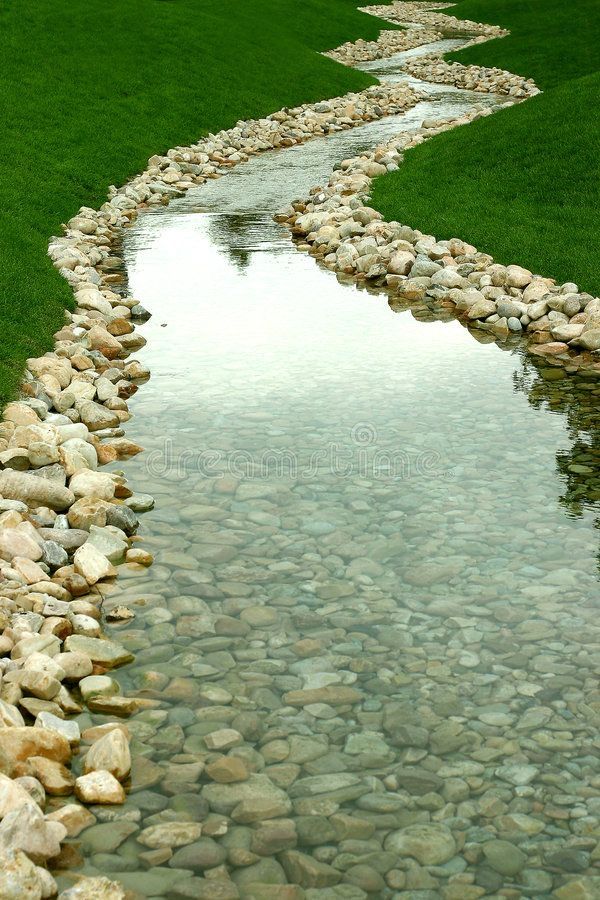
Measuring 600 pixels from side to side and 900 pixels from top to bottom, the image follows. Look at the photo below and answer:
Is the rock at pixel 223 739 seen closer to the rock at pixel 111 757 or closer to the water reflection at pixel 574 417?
the rock at pixel 111 757

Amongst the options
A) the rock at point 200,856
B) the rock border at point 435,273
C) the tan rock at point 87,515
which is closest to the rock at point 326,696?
the rock at point 200,856

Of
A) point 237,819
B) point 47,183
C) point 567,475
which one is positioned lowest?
point 237,819

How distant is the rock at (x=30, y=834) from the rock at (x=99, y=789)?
0.47 meters

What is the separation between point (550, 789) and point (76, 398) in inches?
344

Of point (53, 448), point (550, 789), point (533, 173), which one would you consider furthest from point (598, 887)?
point (533, 173)

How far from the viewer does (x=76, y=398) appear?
13.4 meters

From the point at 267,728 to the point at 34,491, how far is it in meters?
4.43

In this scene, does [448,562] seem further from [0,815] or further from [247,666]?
[0,815]

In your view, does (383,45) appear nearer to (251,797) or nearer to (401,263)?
(401,263)

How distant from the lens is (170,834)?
628 cm

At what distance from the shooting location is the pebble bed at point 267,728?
19.8 ft

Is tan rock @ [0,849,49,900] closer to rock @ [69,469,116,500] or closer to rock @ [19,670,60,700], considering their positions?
rock @ [19,670,60,700]

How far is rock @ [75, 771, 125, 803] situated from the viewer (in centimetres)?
651
